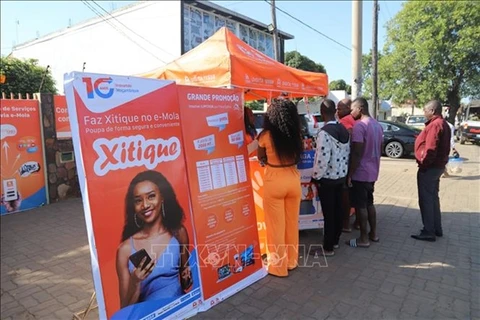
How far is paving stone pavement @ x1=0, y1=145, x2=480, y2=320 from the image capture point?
9.50ft

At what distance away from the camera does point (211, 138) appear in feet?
10.2

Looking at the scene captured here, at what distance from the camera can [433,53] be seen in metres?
20.0

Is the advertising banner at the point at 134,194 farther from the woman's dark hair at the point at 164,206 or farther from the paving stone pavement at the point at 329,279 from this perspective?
the paving stone pavement at the point at 329,279

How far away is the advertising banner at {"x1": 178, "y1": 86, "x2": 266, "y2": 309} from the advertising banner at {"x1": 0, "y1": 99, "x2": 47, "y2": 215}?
4636mm

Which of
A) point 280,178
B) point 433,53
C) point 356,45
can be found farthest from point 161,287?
point 433,53

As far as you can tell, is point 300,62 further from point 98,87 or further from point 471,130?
point 98,87

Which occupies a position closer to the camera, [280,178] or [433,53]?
[280,178]

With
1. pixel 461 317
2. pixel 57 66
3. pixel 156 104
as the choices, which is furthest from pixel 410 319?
pixel 57 66

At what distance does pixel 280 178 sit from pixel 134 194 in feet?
4.84

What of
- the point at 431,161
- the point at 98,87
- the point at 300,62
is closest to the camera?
the point at 98,87

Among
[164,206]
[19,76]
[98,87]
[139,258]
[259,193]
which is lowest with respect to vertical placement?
[139,258]

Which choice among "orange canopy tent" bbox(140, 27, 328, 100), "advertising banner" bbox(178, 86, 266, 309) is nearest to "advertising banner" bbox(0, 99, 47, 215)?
"orange canopy tent" bbox(140, 27, 328, 100)

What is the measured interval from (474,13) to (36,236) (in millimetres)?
22597

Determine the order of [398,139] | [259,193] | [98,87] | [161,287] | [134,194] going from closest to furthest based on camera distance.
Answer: [98,87]
[134,194]
[161,287]
[259,193]
[398,139]
